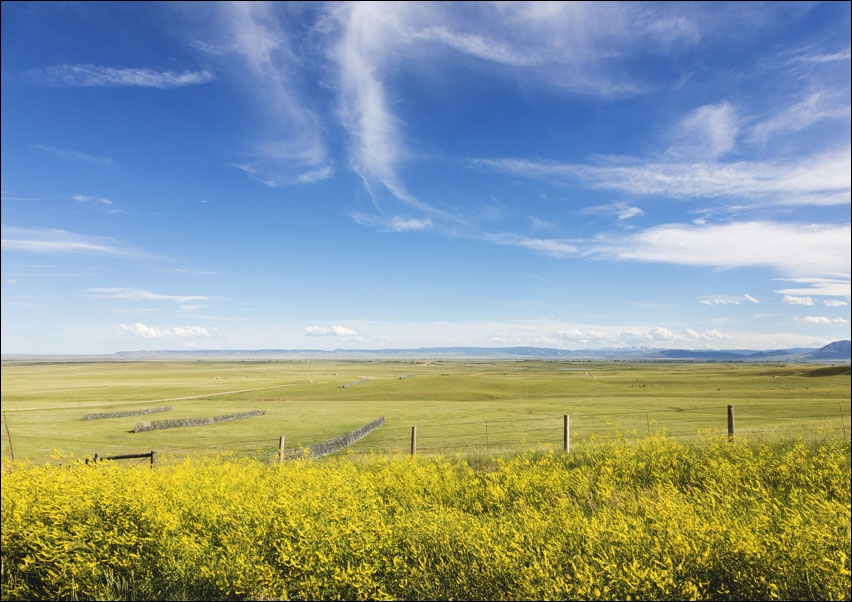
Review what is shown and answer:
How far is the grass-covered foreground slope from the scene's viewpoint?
7387 millimetres

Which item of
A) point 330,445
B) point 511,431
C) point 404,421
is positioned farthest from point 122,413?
point 511,431

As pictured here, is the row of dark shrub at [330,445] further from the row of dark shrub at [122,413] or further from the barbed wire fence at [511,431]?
the row of dark shrub at [122,413]

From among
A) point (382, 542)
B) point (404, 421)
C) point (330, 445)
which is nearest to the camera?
point (382, 542)

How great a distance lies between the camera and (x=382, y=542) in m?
8.37

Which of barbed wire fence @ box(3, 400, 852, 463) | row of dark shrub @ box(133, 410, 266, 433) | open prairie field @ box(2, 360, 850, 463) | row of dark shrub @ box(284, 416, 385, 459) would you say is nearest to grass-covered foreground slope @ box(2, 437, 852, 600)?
open prairie field @ box(2, 360, 850, 463)

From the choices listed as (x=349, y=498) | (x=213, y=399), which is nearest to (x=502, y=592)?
(x=349, y=498)

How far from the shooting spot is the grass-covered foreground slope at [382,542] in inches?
291

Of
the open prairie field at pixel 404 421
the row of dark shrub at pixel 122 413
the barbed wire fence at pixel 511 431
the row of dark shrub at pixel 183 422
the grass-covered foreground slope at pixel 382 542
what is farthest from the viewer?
the row of dark shrub at pixel 122 413

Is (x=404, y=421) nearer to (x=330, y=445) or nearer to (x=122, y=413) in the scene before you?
(x=330, y=445)

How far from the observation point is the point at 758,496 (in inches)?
476

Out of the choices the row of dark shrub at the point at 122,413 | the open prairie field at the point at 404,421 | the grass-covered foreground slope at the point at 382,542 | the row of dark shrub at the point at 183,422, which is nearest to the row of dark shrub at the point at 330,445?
the open prairie field at the point at 404,421

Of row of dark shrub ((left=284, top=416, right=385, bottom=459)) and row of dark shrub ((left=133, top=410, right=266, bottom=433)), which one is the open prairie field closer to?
row of dark shrub ((left=284, top=416, right=385, bottom=459))

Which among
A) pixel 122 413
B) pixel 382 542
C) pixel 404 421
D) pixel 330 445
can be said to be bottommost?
pixel 122 413

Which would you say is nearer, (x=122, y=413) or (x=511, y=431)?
(x=511, y=431)
